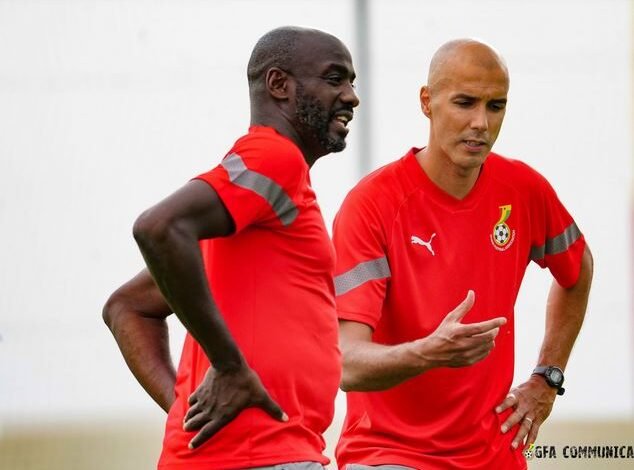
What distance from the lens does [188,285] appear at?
7.80ft

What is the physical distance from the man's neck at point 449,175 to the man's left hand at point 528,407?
63 centimetres

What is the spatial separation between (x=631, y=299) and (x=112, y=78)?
3.17 m

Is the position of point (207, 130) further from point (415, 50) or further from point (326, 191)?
point (415, 50)

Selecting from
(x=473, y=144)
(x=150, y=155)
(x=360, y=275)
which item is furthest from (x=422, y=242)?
(x=150, y=155)

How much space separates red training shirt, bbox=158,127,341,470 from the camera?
8.15ft

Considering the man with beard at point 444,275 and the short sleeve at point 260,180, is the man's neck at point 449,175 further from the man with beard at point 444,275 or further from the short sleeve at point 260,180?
the short sleeve at point 260,180

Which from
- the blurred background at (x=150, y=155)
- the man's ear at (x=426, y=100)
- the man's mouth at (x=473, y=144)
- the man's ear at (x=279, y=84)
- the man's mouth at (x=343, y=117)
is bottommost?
the blurred background at (x=150, y=155)

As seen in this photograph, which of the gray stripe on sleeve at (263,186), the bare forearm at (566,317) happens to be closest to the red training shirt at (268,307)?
the gray stripe on sleeve at (263,186)

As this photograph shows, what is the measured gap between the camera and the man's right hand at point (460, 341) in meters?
3.12

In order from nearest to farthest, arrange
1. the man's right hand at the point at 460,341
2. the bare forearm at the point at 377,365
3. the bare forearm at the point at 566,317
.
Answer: the man's right hand at the point at 460,341
the bare forearm at the point at 377,365
the bare forearm at the point at 566,317

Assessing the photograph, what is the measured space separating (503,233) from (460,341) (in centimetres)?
75

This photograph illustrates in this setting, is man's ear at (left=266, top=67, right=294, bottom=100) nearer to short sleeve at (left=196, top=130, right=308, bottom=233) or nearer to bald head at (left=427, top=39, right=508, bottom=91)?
short sleeve at (left=196, top=130, right=308, bottom=233)

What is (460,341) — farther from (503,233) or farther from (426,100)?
(426,100)

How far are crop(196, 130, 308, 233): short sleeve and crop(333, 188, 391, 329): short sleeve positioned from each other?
40.7 inches
